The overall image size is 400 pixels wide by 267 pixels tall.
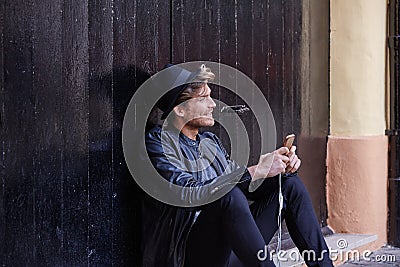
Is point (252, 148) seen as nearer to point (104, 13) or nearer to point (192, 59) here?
point (192, 59)

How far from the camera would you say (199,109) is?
10.5 feet

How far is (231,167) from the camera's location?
3410 millimetres

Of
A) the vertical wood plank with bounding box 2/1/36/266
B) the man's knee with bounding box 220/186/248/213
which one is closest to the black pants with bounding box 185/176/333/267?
the man's knee with bounding box 220/186/248/213

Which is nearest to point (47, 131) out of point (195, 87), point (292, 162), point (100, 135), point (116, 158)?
point (100, 135)

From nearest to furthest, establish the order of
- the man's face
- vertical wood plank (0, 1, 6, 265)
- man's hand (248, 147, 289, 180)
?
vertical wood plank (0, 1, 6, 265) < man's hand (248, 147, 289, 180) < the man's face

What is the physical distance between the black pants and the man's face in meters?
0.37

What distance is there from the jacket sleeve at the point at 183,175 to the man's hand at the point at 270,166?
38 mm

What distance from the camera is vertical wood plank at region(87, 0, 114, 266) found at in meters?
3.00

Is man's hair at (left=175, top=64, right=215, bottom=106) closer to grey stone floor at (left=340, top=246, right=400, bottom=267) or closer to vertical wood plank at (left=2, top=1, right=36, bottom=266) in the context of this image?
vertical wood plank at (left=2, top=1, right=36, bottom=266)

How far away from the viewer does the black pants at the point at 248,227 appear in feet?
9.51

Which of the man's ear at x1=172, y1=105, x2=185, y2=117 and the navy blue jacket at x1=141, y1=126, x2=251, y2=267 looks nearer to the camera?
the navy blue jacket at x1=141, y1=126, x2=251, y2=267
